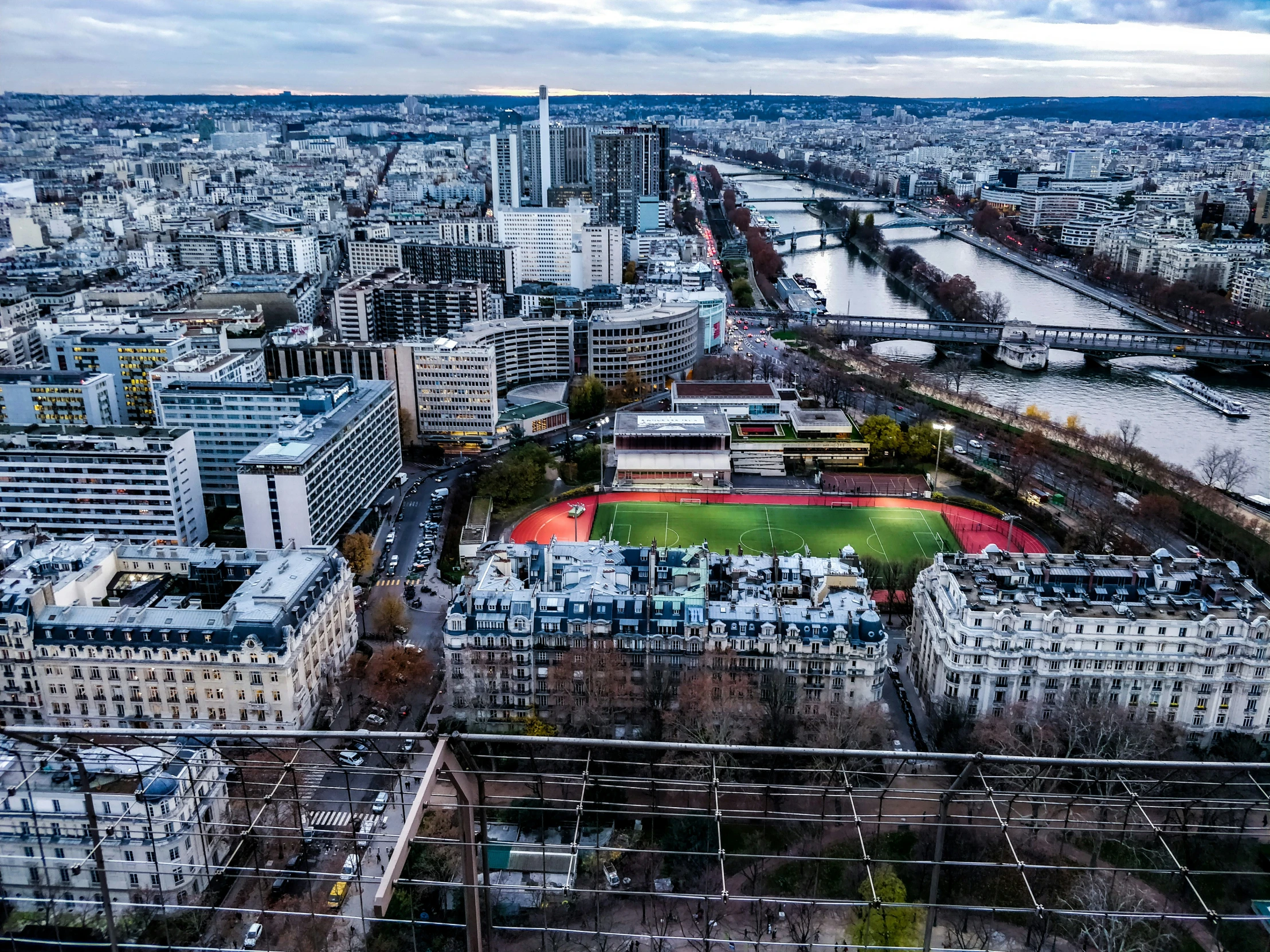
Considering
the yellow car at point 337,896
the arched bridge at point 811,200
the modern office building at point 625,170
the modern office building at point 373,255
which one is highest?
the modern office building at point 625,170

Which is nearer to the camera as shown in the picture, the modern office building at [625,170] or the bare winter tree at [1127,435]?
the bare winter tree at [1127,435]

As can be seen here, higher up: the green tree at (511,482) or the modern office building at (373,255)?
the modern office building at (373,255)

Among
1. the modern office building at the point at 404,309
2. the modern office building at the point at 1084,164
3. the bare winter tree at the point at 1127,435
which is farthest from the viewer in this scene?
the modern office building at the point at 1084,164

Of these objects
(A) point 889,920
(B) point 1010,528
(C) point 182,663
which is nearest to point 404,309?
(B) point 1010,528

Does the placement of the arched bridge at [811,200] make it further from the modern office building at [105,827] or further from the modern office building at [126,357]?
the modern office building at [105,827]

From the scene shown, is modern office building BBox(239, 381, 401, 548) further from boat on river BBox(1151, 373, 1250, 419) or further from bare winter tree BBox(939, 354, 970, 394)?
boat on river BBox(1151, 373, 1250, 419)

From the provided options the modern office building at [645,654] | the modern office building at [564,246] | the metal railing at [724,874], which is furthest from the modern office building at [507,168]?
the metal railing at [724,874]

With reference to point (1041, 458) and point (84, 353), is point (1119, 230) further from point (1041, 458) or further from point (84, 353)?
point (84, 353)

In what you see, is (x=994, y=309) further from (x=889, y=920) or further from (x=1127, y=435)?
(x=889, y=920)
